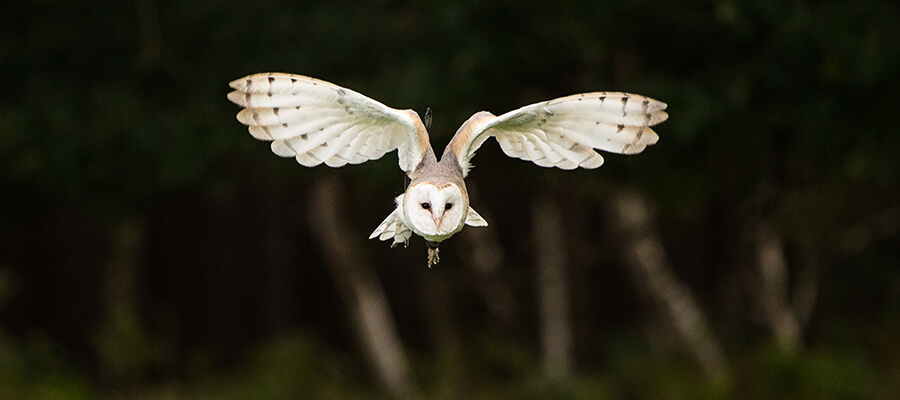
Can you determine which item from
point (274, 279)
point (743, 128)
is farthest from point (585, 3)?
point (274, 279)

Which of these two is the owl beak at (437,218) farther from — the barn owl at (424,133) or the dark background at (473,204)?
the dark background at (473,204)

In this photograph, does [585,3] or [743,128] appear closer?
[585,3]

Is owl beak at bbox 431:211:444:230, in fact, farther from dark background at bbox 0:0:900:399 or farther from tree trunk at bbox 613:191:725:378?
tree trunk at bbox 613:191:725:378

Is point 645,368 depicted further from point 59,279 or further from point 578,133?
point 578,133

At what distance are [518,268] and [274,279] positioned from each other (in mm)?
2712

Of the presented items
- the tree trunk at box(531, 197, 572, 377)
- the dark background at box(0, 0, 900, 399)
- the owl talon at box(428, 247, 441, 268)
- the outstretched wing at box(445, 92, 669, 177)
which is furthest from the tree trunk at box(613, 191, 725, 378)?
the owl talon at box(428, 247, 441, 268)

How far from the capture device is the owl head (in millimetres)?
1030

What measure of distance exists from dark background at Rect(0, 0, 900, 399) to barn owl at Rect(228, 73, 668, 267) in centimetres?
35

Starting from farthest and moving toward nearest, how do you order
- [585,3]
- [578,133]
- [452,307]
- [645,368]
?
[452,307], [645,368], [585,3], [578,133]

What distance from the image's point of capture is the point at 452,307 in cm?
1082

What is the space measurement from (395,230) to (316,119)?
16cm

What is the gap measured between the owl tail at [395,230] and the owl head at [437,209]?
9cm

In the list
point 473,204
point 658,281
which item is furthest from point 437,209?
point 658,281

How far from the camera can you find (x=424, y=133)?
3.94 feet
